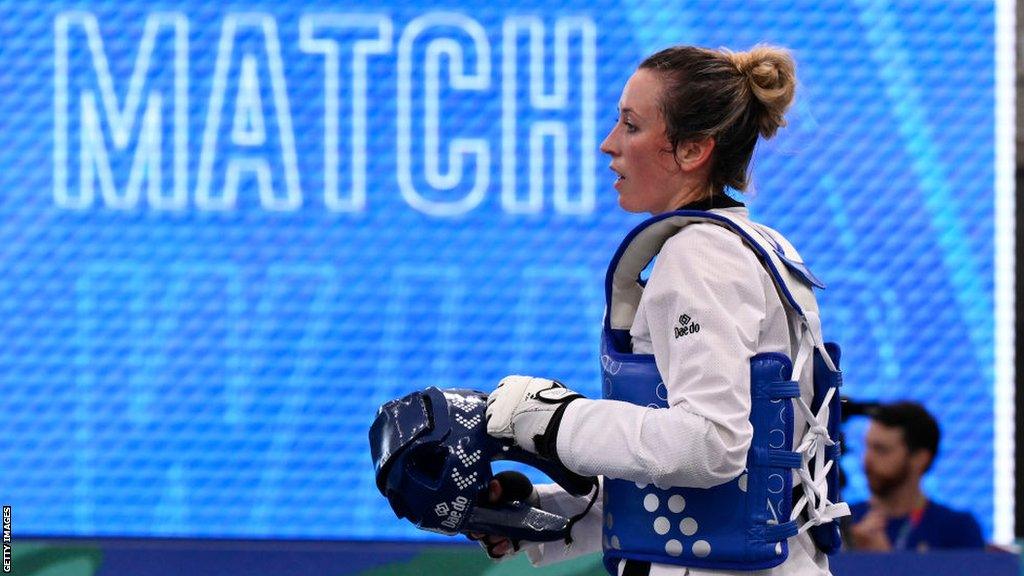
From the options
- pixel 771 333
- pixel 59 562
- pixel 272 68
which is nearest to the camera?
pixel 771 333

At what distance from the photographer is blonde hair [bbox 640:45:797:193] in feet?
7.02

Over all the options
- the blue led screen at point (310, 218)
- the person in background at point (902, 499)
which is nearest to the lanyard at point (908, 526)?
the person in background at point (902, 499)

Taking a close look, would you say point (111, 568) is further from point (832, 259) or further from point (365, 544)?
point (832, 259)

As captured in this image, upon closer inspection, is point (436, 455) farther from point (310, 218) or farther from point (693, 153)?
point (310, 218)

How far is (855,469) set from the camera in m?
4.73

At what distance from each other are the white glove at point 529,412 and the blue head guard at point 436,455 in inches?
1.4

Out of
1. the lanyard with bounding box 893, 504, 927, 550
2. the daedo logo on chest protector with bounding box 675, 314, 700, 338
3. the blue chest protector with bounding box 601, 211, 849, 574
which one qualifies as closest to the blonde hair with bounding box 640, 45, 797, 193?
the blue chest protector with bounding box 601, 211, 849, 574

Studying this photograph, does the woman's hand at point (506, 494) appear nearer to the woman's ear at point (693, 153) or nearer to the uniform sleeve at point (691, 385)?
the uniform sleeve at point (691, 385)

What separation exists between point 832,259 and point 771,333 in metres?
2.76

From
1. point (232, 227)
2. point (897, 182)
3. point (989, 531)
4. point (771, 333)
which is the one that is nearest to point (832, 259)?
point (897, 182)

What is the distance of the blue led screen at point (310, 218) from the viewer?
4.60 m

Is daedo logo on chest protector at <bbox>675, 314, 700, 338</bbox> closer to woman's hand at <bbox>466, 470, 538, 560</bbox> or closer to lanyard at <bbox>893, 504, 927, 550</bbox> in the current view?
woman's hand at <bbox>466, 470, 538, 560</bbox>

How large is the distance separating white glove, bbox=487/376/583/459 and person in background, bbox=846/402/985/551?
2.51 metres

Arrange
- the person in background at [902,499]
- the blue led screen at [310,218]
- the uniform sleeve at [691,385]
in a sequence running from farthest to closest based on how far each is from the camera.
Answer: the blue led screen at [310,218]
the person in background at [902,499]
the uniform sleeve at [691,385]
